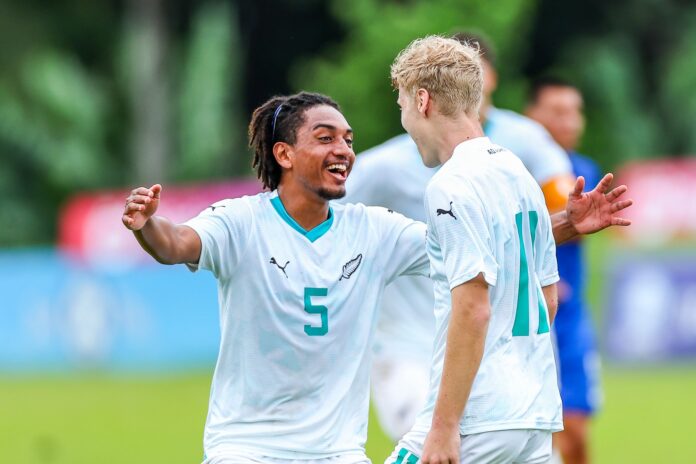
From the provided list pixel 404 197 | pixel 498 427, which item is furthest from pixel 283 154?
pixel 404 197

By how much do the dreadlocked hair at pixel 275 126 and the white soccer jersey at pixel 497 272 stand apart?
3.27 feet

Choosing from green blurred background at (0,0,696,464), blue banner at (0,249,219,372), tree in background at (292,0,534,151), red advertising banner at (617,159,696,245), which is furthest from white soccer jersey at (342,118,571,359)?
green blurred background at (0,0,696,464)

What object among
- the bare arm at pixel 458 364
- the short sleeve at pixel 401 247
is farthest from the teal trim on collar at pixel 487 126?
the bare arm at pixel 458 364

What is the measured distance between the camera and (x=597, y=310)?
17.5 metres

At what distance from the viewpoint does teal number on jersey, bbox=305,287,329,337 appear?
18.7 feet

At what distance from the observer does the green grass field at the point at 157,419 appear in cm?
1181

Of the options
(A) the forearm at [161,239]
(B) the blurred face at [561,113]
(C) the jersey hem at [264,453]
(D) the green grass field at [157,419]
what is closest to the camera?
(A) the forearm at [161,239]

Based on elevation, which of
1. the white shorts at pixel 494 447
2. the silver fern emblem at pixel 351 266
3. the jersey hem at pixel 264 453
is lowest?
the white shorts at pixel 494 447

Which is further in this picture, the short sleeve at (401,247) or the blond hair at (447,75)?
the short sleeve at (401,247)

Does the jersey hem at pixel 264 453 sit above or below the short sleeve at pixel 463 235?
below

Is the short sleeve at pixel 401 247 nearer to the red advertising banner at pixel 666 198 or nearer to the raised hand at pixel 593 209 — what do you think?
the raised hand at pixel 593 209

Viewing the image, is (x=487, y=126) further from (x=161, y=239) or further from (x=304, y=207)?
(x=161, y=239)

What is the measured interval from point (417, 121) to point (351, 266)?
82cm

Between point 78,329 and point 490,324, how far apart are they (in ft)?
47.5
